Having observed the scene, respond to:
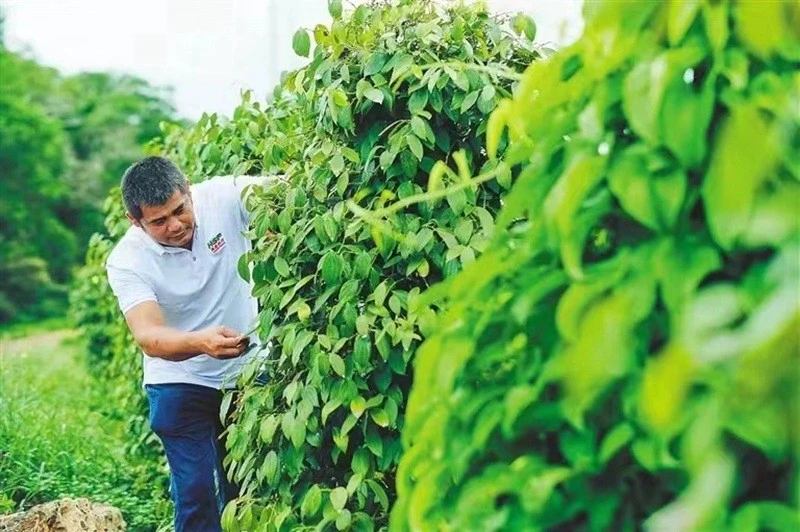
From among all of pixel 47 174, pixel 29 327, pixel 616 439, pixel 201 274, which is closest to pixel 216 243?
pixel 201 274

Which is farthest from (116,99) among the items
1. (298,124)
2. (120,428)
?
(298,124)

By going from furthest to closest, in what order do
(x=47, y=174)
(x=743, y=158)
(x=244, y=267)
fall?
(x=47, y=174), (x=244, y=267), (x=743, y=158)

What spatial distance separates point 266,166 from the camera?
3564 mm

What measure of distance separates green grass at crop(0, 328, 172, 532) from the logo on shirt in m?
1.29

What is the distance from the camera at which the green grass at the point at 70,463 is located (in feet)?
17.2

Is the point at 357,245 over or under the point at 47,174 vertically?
over

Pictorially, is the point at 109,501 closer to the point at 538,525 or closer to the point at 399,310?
the point at 399,310

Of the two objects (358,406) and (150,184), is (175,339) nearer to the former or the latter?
(150,184)

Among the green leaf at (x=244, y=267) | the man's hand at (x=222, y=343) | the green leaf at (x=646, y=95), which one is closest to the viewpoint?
the green leaf at (x=646, y=95)

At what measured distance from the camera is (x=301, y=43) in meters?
3.25

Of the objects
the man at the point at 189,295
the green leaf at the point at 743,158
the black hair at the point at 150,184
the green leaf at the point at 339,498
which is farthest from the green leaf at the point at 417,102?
the green leaf at the point at 743,158

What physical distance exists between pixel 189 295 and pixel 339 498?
1.45 m

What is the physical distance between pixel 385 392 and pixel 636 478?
64.8 inches

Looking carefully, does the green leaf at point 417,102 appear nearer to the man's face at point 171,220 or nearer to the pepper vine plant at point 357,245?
the pepper vine plant at point 357,245
